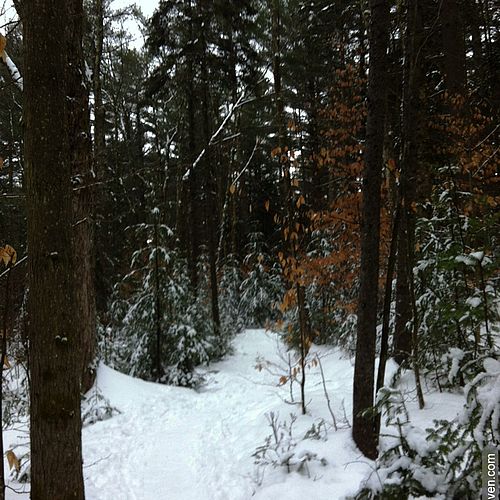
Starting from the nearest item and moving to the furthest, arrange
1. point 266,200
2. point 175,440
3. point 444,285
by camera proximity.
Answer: point 444,285 → point 175,440 → point 266,200

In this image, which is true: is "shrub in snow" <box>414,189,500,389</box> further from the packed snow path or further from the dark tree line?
the packed snow path

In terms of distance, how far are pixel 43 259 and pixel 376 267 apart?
2.91m

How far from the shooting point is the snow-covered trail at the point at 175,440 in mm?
4453

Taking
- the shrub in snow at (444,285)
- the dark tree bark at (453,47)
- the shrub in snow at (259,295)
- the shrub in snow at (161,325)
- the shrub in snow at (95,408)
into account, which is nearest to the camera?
the shrub in snow at (444,285)

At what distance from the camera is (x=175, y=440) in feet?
19.6

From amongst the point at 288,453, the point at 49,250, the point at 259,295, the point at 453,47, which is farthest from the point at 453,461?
the point at 259,295

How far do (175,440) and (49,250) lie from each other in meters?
4.34

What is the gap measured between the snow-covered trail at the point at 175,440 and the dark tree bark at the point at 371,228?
1.35 meters

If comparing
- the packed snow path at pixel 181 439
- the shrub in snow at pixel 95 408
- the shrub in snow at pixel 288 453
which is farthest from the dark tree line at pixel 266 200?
the packed snow path at pixel 181 439

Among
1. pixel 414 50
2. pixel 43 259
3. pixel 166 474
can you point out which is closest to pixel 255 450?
pixel 166 474

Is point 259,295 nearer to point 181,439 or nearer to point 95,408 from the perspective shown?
point 95,408

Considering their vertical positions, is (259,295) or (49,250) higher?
(49,250)

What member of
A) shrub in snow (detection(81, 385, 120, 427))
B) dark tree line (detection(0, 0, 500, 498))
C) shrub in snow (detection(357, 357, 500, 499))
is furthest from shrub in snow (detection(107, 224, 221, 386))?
shrub in snow (detection(357, 357, 500, 499))

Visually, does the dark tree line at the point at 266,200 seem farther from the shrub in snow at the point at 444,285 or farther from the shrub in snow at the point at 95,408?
the shrub in snow at the point at 95,408
